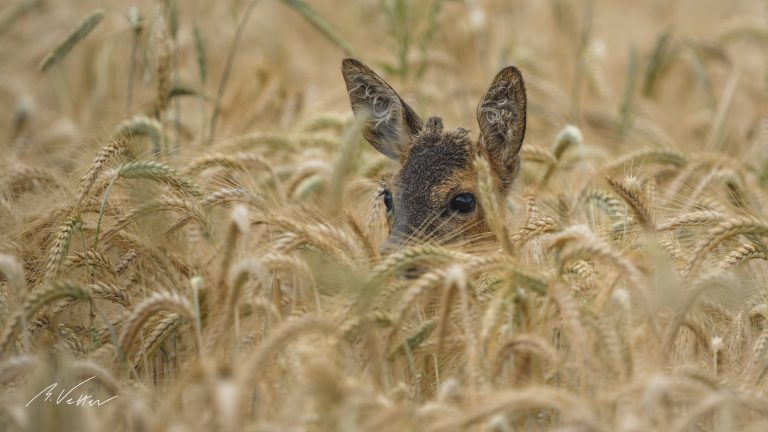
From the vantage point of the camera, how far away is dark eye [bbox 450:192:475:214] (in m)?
6.49

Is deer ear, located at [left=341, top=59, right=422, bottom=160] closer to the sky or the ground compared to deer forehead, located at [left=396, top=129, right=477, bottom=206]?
closer to the sky

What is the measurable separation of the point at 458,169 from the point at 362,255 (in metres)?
Result: 1.57

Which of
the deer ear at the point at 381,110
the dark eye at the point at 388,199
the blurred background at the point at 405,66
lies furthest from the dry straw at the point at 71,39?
the dark eye at the point at 388,199

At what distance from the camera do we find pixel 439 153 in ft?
21.9

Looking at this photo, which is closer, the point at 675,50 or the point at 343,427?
the point at 343,427

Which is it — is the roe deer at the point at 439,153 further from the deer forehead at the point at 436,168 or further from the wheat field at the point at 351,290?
the wheat field at the point at 351,290

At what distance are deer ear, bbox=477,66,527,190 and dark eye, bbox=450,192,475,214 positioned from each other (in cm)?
49

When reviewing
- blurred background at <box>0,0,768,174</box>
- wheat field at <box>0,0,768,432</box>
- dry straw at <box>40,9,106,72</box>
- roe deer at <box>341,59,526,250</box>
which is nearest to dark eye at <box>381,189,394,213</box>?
roe deer at <box>341,59,526,250</box>

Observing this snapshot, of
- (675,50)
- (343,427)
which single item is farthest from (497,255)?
(675,50)

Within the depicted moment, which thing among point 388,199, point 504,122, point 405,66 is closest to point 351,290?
point 388,199

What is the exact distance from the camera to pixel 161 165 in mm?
5414

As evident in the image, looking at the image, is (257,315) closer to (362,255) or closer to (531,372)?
(362,255)

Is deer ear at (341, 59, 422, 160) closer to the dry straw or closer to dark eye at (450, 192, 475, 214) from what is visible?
dark eye at (450, 192, 475, 214)

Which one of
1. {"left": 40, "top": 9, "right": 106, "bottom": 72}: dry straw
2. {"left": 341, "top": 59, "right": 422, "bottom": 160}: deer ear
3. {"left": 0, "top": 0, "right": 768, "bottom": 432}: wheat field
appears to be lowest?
{"left": 0, "top": 0, "right": 768, "bottom": 432}: wheat field
